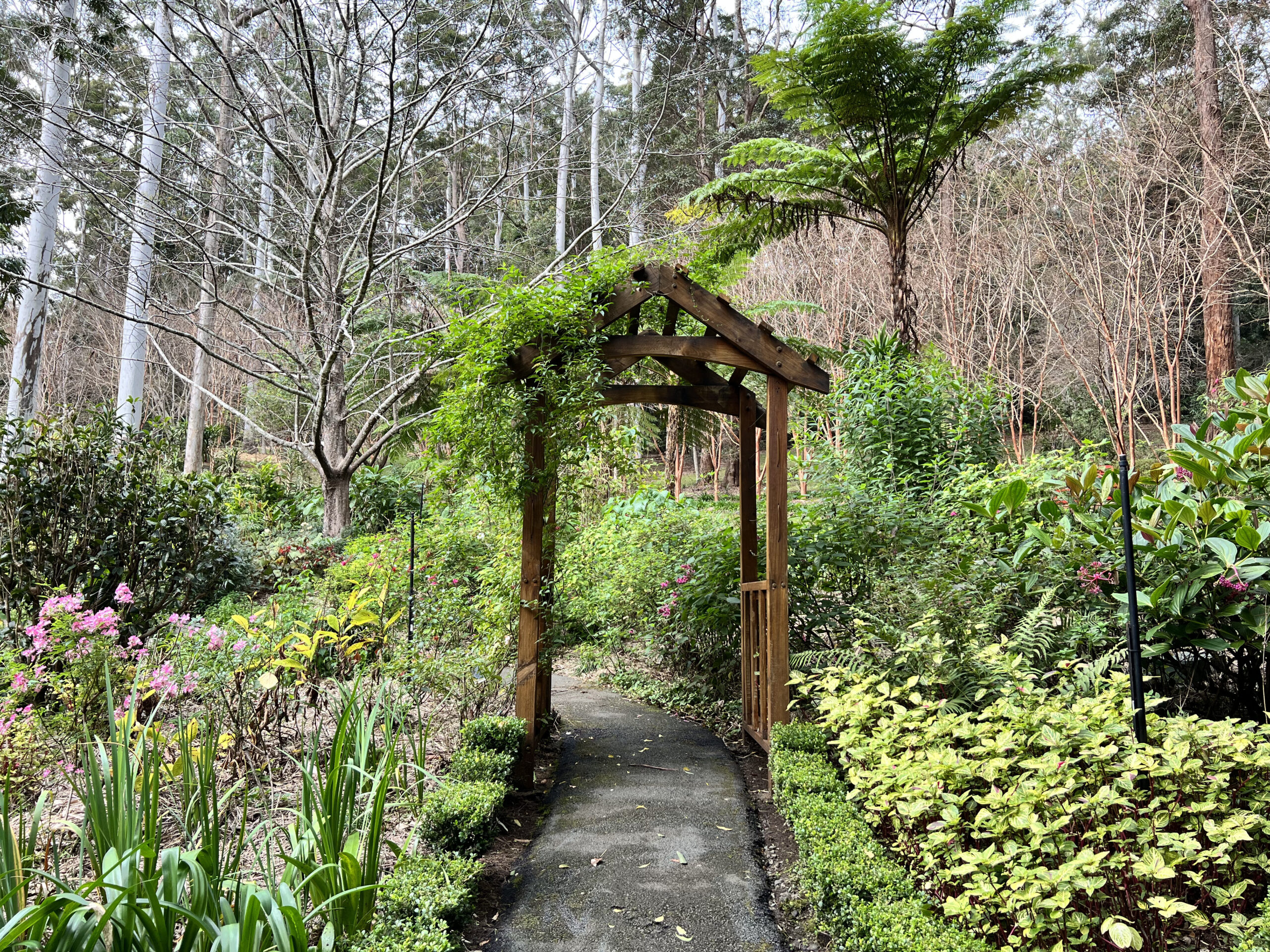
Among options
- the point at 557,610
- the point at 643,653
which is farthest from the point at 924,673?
the point at 643,653

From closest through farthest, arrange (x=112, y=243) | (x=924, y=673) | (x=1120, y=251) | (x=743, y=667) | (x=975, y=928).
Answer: (x=975, y=928) < (x=924, y=673) < (x=743, y=667) < (x=112, y=243) < (x=1120, y=251)

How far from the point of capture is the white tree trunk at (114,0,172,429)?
6.61 metres

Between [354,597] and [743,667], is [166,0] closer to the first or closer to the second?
[354,597]

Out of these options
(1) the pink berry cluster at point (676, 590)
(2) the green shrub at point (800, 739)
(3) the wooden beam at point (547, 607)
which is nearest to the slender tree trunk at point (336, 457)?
(3) the wooden beam at point (547, 607)

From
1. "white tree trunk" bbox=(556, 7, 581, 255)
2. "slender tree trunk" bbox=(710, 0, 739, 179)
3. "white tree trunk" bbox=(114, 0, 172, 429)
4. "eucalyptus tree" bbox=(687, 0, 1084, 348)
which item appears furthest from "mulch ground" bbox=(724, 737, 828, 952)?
"slender tree trunk" bbox=(710, 0, 739, 179)

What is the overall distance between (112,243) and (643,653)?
225 inches

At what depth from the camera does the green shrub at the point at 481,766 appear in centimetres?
356

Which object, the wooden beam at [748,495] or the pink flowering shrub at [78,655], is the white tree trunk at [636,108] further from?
the pink flowering shrub at [78,655]

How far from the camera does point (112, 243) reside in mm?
6480

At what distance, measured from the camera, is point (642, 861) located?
314cm

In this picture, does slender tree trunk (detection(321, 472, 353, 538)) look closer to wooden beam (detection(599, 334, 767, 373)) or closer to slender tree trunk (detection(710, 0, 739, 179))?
wooden beam (detection(599, 334, 767, 373))

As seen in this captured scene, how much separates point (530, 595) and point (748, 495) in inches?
59.7

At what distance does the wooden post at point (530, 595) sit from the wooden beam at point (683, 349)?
25.0 inches

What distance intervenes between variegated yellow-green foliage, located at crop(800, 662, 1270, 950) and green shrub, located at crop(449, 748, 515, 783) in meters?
1.69
